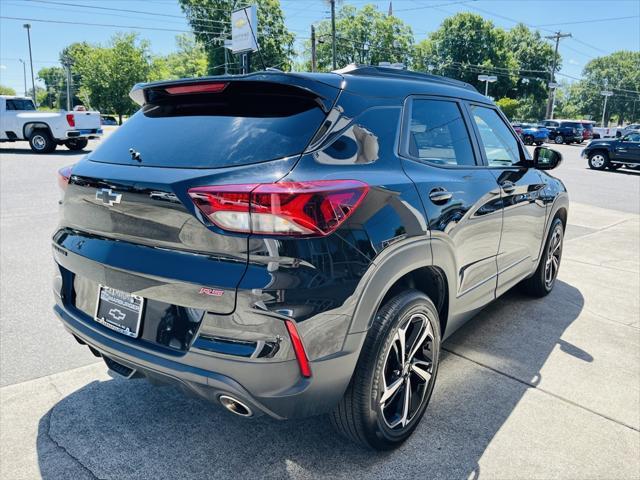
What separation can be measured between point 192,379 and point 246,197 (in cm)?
73

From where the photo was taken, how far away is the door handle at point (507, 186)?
327cm

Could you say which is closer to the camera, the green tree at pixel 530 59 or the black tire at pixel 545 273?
the black tire at pixel 545 273

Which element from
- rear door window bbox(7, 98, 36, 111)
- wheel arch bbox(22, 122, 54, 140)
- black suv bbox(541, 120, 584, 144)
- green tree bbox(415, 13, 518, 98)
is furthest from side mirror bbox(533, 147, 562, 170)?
green tree bbox(415, 13, 518, 98)

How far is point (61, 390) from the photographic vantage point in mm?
2842

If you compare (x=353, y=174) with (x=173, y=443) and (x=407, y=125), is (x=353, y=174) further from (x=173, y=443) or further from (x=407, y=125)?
(x=173, y=443)

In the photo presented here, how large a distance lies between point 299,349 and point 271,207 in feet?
1.77

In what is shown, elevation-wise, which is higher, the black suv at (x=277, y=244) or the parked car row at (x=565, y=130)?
the parked car row at (x=565, y=130)

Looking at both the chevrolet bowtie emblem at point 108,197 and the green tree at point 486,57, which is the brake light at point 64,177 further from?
the green tree at point 486,57

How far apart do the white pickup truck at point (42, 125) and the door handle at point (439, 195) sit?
1763 cm

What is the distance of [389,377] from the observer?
7.70 feet

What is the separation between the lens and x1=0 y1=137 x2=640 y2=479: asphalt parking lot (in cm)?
228

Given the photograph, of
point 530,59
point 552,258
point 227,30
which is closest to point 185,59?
point 227,30

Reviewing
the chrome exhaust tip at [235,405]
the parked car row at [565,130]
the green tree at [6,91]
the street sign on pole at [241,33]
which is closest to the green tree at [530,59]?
the parked car row at [565,130]

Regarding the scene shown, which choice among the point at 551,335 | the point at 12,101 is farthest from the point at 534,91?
the point at 551,335
